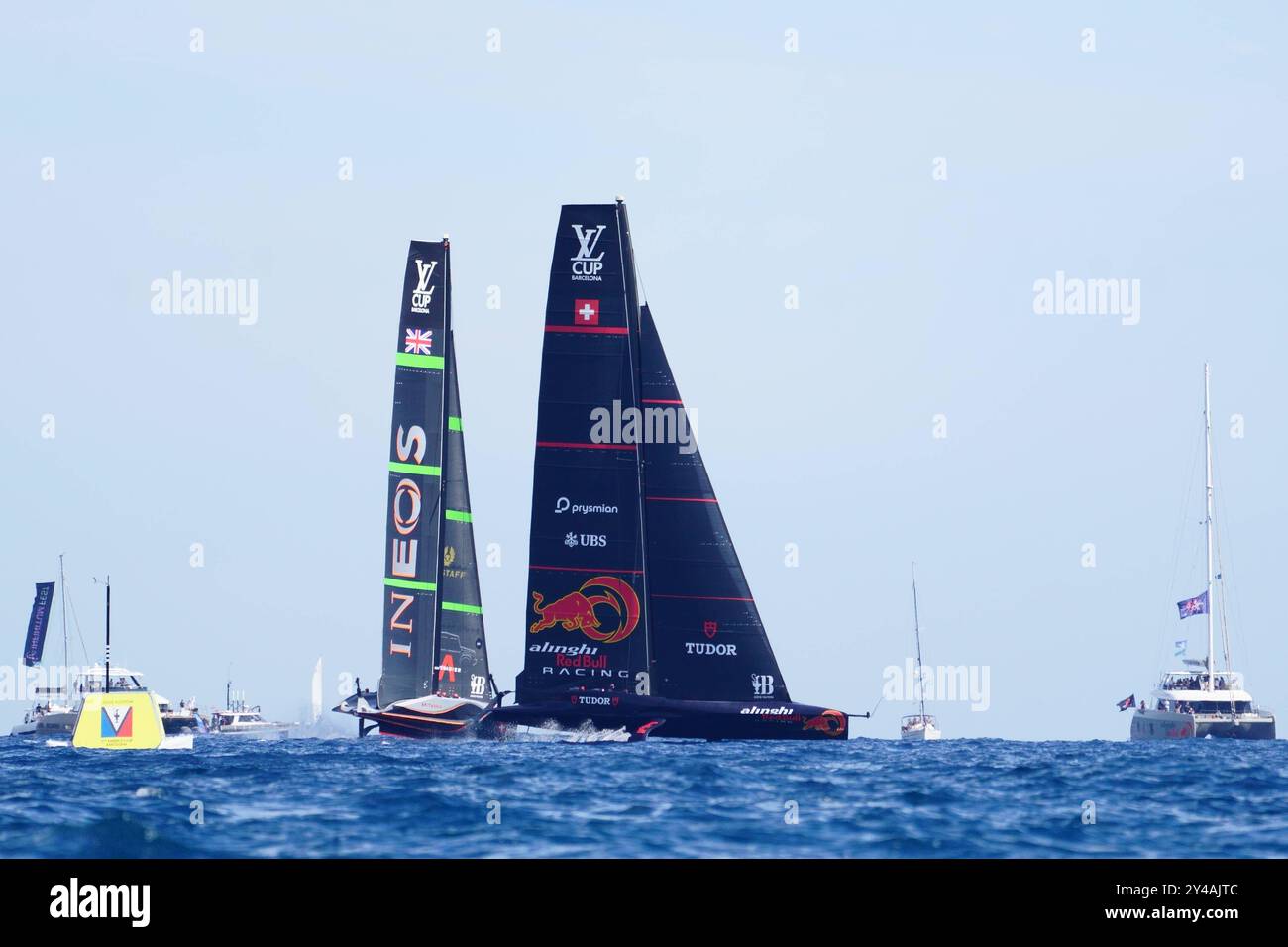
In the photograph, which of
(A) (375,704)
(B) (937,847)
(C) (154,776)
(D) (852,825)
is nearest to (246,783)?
(C) (154,776)

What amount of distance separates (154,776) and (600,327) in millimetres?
19643

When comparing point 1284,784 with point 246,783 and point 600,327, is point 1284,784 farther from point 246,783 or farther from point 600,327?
point 600,327

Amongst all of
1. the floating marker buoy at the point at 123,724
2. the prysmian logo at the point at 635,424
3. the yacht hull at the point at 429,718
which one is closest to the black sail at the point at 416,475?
the yacht hull at the point at 429,718

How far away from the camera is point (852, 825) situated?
75.2 ft

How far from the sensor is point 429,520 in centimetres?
5803

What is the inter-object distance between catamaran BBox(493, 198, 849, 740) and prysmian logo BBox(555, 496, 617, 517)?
3 centimetres

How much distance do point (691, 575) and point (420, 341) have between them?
49.4 feet

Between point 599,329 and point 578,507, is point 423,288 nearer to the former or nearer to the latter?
point 599,329

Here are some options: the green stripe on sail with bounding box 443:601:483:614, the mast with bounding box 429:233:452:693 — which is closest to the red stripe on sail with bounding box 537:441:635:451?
the mast with bounding box 429:233:452:693

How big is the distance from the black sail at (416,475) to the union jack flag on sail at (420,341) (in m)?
0.03

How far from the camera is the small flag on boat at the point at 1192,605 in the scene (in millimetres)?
90188

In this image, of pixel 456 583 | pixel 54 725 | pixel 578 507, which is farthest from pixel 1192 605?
pixel 54 725

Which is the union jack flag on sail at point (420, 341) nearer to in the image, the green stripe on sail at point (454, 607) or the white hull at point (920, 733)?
the green stripe on sail at point (454, 607)
